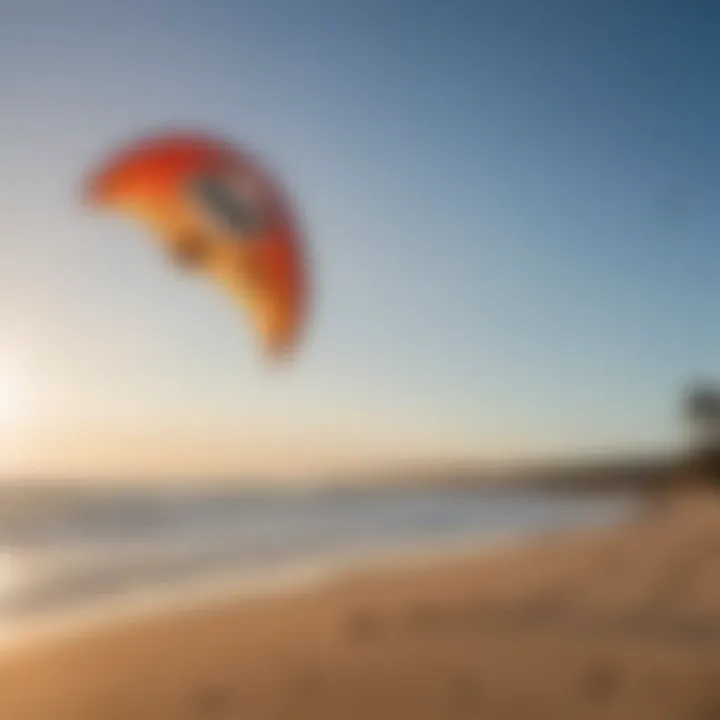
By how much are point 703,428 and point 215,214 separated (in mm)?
768

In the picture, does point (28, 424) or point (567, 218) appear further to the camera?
point (567, 218)

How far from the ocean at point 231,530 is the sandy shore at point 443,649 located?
0.04 metres

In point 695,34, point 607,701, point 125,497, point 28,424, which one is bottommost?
point 607,701

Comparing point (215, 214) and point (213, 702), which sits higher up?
point (215, 214)

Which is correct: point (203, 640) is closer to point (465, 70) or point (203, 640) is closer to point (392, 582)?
point (392, 582)

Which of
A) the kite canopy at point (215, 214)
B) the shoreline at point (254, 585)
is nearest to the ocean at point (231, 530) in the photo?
the shoreline at point (254, 585)

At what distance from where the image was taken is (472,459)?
156 cm

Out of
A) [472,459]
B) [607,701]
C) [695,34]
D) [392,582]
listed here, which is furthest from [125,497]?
[695,34]

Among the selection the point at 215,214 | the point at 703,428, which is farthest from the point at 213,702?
the point at 703,428

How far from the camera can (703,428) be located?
1.56 m

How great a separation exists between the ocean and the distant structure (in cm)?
12

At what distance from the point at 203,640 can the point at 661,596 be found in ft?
2.11

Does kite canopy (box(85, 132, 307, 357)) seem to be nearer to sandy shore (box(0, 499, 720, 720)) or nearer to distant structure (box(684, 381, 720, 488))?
sandy shore (box(0, 499, 720, 720))

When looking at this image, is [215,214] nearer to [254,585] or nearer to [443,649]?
[254,585]
